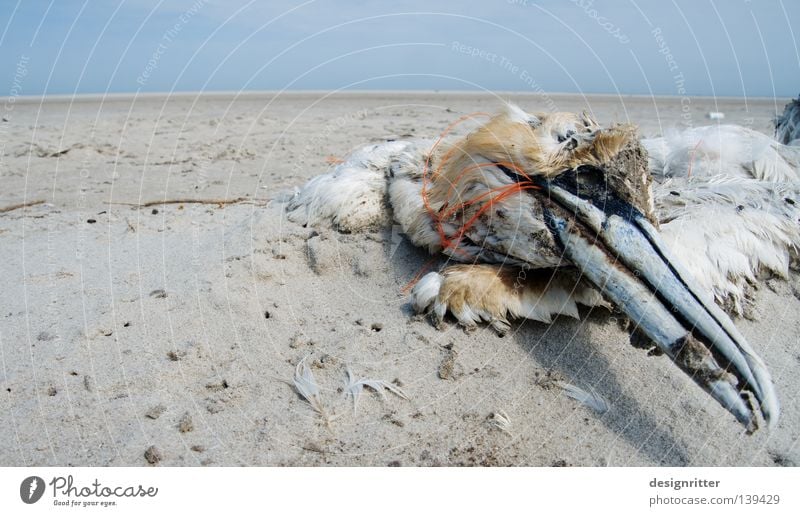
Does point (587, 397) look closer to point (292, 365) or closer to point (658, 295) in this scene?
point (658, 295)

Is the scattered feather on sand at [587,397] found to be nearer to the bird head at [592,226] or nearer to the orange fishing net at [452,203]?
the bird head at [592,226]

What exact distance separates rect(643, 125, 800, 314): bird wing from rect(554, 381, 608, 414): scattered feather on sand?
835mm

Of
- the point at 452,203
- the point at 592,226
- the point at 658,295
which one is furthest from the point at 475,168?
the point at 658,295

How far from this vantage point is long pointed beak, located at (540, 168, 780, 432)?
8.78 ft

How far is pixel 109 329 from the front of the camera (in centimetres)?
371

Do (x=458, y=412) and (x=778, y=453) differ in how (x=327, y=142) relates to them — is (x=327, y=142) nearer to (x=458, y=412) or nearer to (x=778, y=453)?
(x=458, y=412)

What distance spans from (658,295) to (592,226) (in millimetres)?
471

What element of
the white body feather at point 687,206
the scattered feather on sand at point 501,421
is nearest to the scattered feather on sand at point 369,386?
the scattered feather on sand at point 501,421

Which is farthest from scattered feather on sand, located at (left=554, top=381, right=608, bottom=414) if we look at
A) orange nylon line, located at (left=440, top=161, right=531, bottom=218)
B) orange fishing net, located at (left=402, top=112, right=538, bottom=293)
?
orange nylon line, located at (left=440, top=161, right=531, bottom=218)

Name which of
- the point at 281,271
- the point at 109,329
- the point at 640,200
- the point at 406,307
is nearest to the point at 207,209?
the point at 281,271

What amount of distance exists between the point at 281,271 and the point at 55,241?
2124 mm

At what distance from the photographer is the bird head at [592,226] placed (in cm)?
274

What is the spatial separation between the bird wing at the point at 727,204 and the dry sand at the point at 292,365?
27 centimetres
